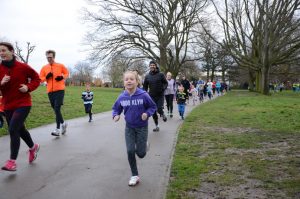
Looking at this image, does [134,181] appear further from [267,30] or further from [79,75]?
[79,75]

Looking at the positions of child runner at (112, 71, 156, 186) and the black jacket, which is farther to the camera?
the black jacket

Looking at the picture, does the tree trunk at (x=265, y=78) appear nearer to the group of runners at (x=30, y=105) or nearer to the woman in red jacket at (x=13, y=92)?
the group of runners at (x=30, y=105)

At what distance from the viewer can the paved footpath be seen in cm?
417

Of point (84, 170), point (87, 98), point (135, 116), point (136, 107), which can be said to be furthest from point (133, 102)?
point (87, 98)

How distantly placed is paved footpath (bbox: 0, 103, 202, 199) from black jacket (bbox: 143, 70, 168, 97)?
69.5 inches

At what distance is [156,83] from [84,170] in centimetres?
468

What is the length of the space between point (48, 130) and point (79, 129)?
2.79 ft

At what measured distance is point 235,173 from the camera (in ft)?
16.1

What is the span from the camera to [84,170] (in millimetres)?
5195

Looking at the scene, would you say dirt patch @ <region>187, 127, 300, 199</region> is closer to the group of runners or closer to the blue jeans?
the blue jeans

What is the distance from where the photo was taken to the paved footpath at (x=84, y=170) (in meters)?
4.17

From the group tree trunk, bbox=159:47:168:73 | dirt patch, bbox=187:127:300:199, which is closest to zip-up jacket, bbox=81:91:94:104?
dirt patch, bbox=187:127:300:199

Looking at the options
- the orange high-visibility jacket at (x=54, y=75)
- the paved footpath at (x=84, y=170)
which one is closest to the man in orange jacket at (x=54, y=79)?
the orange high-visibility jacket at (x=54, y=75)

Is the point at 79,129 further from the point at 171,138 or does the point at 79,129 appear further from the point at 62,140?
the point at 171,138
